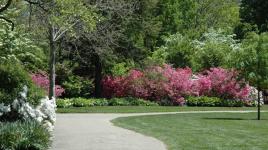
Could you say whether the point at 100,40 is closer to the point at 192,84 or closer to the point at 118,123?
the point at 192,84

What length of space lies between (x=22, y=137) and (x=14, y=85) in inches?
134

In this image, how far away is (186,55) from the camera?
163 ft

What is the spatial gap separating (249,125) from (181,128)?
131 inches

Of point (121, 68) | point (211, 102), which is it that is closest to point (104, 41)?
point (121, 68)

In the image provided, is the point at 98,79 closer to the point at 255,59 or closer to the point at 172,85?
the point at 172,85

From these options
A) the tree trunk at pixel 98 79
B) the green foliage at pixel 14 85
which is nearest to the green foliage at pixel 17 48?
the tree trunk at pixel 98 79

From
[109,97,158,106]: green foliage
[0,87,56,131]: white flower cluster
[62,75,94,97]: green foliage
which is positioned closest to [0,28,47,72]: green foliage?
[62,75,94,97]: green foliage

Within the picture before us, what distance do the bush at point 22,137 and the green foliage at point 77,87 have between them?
2635 centimetres

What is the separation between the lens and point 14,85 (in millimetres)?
17562

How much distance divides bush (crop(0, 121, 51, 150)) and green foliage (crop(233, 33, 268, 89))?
554 inches

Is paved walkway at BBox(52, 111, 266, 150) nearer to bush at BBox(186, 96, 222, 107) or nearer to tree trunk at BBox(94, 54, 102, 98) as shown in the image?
bush at BBox(186, 96, 222, 107)

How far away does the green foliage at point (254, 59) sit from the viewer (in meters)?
26.9

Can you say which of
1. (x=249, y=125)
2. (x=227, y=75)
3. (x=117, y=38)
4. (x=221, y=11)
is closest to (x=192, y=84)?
(x=227, y=75)

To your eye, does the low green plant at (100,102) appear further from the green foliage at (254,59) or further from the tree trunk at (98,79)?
the green foliage at (254,59)
